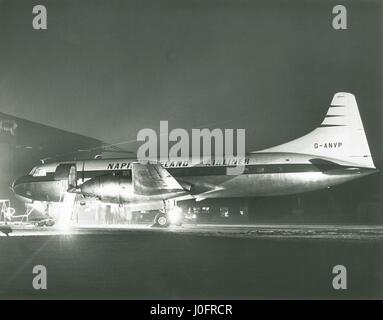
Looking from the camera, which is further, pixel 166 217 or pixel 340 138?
pixel 340 138

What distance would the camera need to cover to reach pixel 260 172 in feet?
83.5

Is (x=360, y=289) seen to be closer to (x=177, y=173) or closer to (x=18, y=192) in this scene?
(x=177, y=173)

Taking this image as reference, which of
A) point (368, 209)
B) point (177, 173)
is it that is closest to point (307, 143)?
point (177, 173)

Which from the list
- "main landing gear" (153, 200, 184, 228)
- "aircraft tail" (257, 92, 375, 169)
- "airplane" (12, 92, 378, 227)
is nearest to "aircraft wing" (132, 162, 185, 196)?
"airplane" (12, 92, 378, 227)

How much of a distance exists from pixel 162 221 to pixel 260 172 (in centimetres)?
572

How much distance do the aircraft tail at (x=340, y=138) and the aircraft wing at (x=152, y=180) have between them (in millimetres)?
7297

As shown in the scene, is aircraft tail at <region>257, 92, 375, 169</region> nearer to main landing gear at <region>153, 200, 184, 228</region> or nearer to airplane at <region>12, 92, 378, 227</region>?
airplane at <region>12, 92, 378, 227</region>

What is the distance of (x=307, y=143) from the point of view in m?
26.3

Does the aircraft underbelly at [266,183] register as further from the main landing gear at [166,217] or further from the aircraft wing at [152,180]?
the aircraft wing at [152,180]

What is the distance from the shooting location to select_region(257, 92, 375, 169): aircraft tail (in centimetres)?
2492

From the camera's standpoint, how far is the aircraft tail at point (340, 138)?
24922 mm

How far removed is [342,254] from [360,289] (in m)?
2.37

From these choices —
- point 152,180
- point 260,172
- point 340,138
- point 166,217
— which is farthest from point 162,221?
point 340,138

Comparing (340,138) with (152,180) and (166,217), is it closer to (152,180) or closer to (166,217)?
(166,217)
